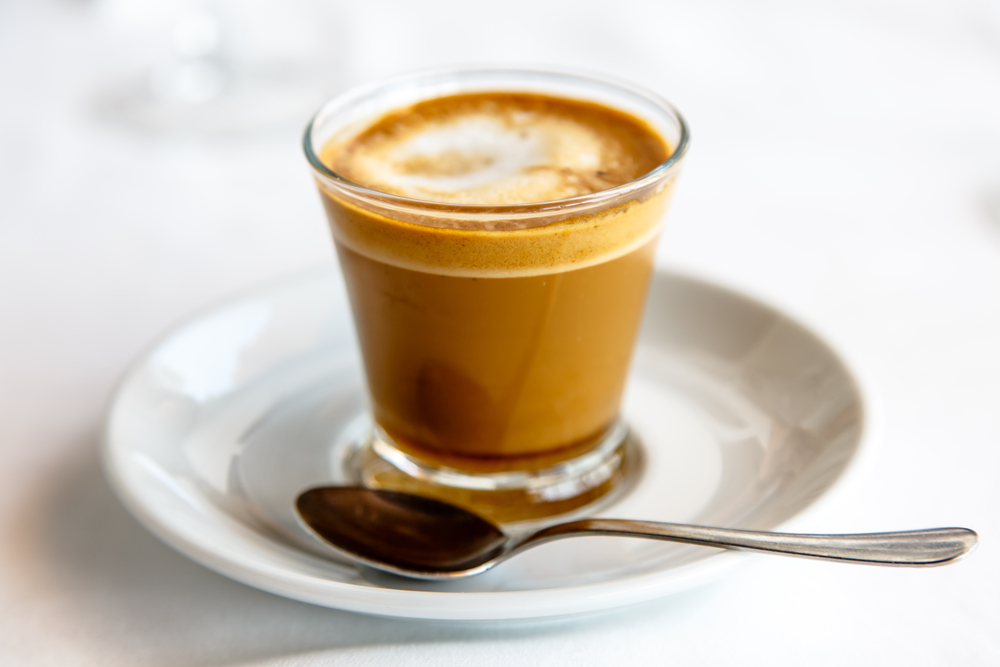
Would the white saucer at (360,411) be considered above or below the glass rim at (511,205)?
below

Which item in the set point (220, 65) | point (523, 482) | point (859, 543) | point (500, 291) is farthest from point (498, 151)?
point (220, 65)

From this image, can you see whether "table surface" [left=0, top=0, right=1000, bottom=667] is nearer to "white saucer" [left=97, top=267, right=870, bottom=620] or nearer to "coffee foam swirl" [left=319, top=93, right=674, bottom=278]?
"white saucer" [left=97, top=267, right=870, bottom=620]

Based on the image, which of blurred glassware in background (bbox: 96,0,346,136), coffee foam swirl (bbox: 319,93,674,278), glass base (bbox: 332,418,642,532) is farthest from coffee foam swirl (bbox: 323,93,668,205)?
blurred glassware in background (bbox: 96,0,346,136)

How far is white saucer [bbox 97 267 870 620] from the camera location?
35.6 inches

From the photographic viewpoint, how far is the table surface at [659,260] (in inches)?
38.8

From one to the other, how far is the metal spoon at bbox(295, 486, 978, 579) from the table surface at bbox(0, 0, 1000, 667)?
0.24 feet

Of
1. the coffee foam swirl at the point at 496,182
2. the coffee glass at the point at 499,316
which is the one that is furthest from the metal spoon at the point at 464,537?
the coffee foam swirl at the point at 496,182

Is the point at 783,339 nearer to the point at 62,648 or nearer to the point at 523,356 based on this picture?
the point at 523,356

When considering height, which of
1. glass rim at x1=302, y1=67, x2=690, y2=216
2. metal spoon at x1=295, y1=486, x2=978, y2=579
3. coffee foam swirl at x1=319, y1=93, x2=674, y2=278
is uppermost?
glass rim at x1=302, y1=67, x2=690, y2=216

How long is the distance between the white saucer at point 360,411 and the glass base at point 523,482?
38 mm

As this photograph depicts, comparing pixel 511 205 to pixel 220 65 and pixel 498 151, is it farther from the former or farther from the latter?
pixel 220 65

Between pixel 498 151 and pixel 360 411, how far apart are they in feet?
1.51

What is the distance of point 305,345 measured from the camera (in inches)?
59.4

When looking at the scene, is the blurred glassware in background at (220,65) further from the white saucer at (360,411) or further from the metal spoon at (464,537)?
the metal spoon at (464,537)
